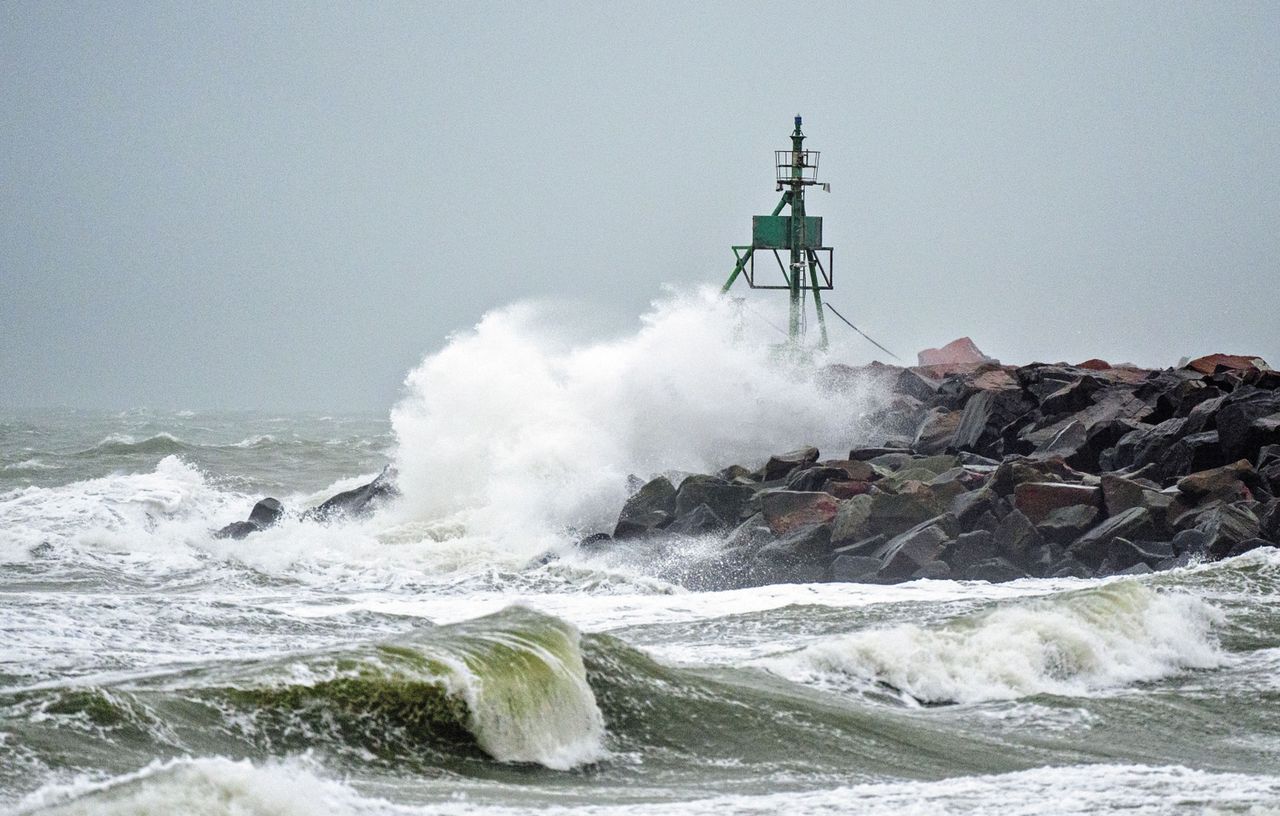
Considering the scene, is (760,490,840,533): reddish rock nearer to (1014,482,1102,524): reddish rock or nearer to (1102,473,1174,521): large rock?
(1014,482,1102,524): reddish rock

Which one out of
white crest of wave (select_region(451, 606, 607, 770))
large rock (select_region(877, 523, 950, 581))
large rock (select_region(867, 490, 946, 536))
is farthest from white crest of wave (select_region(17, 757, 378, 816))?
large rock (select_region(867, 490, 946, 536))

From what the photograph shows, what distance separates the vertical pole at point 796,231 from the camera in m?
25.2

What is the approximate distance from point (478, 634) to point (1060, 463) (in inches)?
349

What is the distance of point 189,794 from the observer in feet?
15.0

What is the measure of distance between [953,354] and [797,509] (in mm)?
19169

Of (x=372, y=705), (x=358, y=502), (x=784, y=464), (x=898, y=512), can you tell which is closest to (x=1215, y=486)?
(x=898, y=512)

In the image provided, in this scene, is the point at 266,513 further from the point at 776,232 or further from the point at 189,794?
the point at 189,794

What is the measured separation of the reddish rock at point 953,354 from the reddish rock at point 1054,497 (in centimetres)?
1868

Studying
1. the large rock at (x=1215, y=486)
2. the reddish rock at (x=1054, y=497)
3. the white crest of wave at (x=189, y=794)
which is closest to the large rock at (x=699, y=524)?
the reddish rock at (x=1054, y=497)

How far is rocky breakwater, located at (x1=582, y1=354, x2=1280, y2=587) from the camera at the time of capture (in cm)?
1256

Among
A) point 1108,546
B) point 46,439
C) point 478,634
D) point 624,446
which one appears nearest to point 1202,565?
point 1108,546

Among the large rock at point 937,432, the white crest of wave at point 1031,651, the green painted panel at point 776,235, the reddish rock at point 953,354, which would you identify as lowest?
the white crest of wave at point 1031,651

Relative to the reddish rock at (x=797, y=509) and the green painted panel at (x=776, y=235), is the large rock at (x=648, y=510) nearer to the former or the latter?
the reddish rock at (x=797, y=509)

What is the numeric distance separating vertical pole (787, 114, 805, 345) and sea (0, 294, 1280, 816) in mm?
8902
